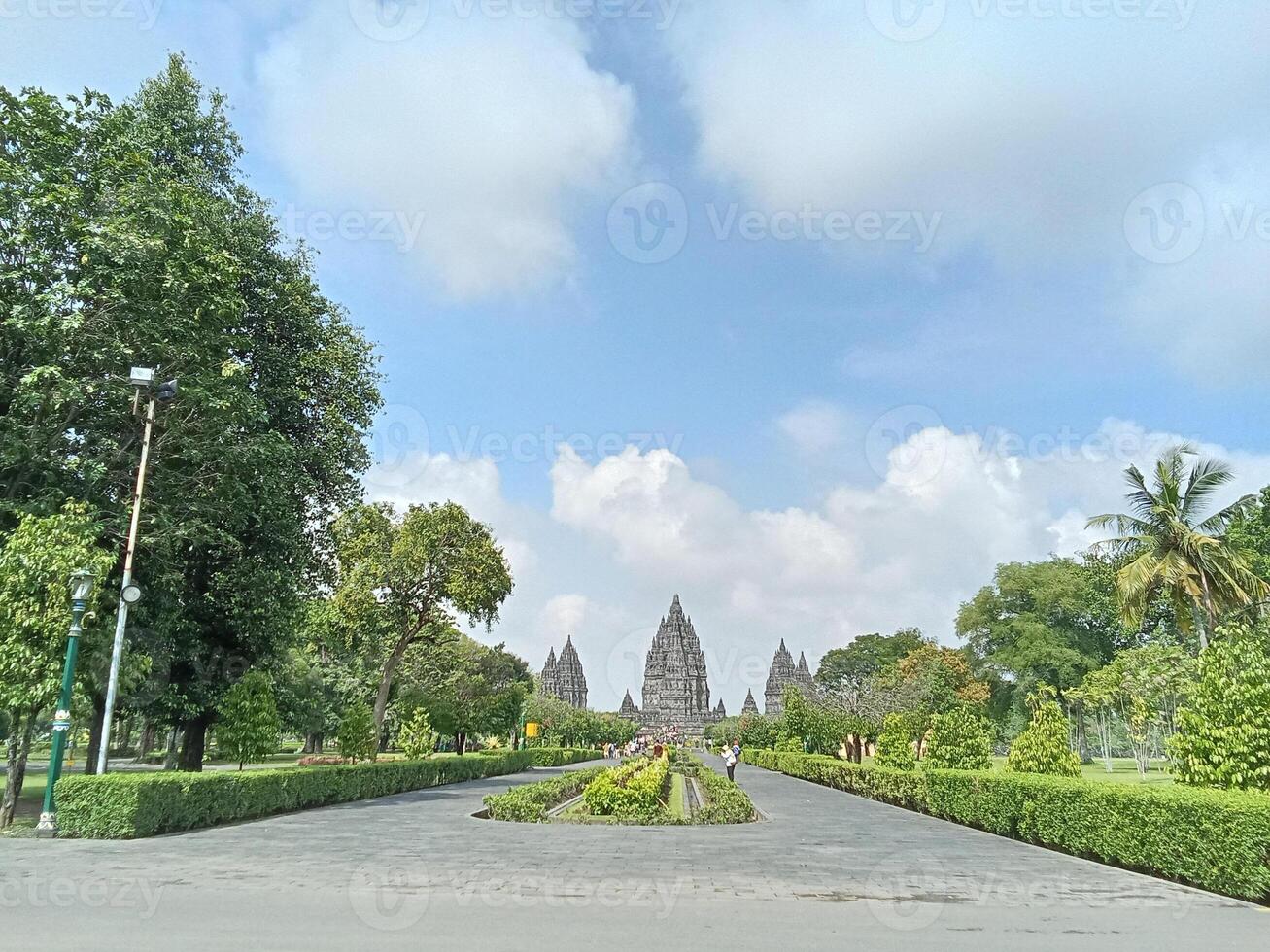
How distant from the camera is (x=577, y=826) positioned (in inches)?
664

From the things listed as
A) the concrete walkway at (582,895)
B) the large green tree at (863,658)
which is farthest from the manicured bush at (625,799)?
the large green tree at (863,658)

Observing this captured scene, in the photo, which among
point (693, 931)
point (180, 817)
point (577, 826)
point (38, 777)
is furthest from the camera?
point (38, 777)

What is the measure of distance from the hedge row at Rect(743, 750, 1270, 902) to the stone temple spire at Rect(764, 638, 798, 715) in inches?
3992

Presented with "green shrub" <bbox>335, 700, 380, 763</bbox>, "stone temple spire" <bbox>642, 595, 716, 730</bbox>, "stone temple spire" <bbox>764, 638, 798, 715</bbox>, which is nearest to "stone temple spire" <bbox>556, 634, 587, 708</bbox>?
"stone temple spire" <bbox>642, 595, 716, 730</bbox>

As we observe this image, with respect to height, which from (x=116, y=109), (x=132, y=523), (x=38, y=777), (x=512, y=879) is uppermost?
(x=116, y=109)

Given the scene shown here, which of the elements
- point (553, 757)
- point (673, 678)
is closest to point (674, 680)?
point (673, 678)

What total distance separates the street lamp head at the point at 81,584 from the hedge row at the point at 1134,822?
1691 centimetres

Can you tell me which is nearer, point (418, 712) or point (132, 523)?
point (132, 523)

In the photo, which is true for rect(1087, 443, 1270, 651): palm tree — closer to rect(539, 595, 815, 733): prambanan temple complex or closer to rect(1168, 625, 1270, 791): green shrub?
rect(1168, 625, 1270, 791): green shrub

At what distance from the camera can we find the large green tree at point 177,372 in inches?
639

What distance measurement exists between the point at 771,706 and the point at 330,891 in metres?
115

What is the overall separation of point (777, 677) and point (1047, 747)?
4127 inches

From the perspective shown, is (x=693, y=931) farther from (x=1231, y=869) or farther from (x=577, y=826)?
(x=577, y=826)

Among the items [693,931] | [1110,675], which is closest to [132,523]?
[693,931]
